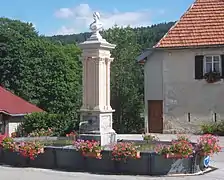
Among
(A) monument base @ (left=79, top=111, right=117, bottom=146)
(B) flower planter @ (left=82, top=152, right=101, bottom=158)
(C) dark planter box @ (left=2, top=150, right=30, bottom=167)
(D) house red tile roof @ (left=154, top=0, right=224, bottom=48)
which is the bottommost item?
(C) dark planter box @ (left=2, top=150, right=30, bottom=167)

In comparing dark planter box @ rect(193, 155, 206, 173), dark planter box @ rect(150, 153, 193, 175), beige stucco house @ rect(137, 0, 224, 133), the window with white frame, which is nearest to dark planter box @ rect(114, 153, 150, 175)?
dark planter box @ rect(150, 153, 193, 175)

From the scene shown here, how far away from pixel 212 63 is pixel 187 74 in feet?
5.46

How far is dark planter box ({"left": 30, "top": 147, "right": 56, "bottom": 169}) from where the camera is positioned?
1270cm

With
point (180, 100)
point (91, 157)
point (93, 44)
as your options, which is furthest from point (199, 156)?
point (180, 100)

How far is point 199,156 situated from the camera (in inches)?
473

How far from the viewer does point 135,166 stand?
11.7m

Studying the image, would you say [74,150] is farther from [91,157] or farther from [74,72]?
[74,72]

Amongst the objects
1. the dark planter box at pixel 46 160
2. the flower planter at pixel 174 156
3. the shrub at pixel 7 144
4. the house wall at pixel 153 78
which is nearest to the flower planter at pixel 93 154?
the dark planter box at pixel 46 160

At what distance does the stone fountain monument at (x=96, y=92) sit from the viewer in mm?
14492

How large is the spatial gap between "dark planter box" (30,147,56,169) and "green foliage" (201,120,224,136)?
49.2ft

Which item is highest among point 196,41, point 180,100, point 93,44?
point 196,41

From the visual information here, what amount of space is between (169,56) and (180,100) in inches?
111

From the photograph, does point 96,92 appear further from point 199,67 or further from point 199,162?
point 199,67

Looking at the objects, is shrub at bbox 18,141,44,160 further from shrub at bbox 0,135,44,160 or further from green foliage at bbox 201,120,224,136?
green foliage at bbox 201,120,224,136
